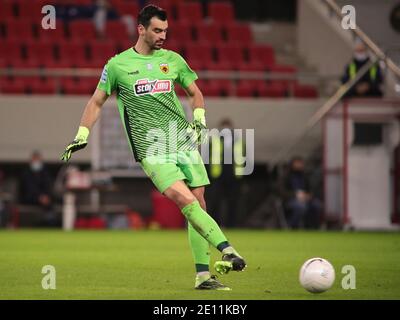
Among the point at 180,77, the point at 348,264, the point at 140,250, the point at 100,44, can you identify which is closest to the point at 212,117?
the point at 100,44

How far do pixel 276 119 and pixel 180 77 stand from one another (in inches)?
545

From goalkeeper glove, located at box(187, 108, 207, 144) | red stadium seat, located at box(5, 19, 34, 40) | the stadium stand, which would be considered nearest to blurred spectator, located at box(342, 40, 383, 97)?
the stadium stand

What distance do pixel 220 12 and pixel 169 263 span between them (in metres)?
14.8

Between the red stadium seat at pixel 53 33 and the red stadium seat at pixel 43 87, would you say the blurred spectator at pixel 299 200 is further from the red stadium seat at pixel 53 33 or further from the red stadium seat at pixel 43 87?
the red stadium seat at pixel 53 33

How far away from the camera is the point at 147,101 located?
348 inches

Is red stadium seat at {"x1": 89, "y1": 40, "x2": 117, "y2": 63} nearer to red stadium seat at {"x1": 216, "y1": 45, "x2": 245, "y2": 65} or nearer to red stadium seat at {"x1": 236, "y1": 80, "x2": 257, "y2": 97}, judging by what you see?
red stadium seat at {"x1": 216, "y1": 45, "x2": 245, "y2": 65}

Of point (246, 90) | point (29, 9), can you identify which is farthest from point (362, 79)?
point (29, 9)

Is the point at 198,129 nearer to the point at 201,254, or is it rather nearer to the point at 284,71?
the point at 201,254

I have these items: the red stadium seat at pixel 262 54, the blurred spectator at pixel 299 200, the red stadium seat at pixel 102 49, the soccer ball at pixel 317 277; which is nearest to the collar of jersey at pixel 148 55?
the soccer ball at pixel 317 277

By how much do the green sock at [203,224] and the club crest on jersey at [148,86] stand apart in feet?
3.58

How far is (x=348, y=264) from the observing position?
1177 cm

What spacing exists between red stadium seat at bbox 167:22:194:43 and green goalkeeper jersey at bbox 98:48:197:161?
15.6 m

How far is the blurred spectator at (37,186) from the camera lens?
21.3 meters

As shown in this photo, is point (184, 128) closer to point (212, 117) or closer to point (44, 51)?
point (212, 117)
